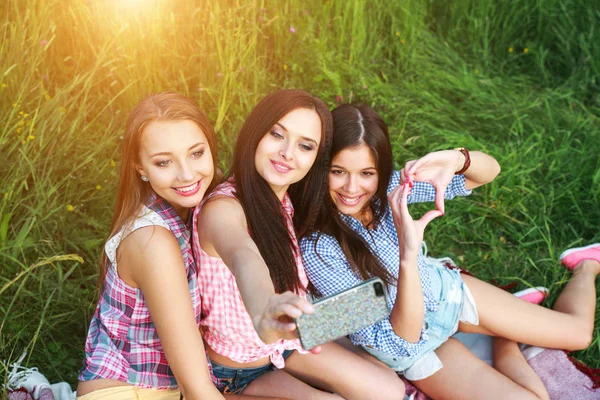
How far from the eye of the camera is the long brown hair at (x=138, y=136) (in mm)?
2082

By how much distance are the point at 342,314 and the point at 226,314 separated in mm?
746

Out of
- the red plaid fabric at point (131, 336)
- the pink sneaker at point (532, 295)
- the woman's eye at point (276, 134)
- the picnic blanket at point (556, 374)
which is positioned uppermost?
the woman's eye at point (276, 134)

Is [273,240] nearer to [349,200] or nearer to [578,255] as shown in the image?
[349,200]

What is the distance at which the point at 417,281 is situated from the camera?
214 centimetres

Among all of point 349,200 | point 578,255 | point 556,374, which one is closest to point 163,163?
point 349,200

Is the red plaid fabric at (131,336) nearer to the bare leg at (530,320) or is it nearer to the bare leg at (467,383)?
the bare leg at (467,383)

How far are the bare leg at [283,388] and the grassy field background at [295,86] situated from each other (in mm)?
812

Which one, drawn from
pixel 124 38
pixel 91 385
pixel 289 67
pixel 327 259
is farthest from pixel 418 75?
pixel 91 385

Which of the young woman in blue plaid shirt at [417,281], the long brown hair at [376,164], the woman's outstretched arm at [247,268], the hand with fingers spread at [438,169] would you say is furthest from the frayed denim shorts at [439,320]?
the woman's outstretched arm at [247,268]

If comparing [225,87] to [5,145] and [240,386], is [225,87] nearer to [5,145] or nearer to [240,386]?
[5,145]

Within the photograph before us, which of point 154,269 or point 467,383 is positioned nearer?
point 154,269

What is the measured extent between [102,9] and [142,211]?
1.65 metres

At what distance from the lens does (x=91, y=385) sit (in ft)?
7.13

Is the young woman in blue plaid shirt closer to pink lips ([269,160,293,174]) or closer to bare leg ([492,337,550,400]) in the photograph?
bare leg ([492,337,550,400])
